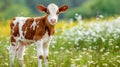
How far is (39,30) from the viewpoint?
8953 millimetres

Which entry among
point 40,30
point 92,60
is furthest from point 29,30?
point 92,60

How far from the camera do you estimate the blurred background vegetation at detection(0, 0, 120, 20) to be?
40.6 meters

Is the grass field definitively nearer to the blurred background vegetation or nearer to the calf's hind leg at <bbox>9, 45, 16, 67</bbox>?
the calf's hind leg at <bbox>9, 45, 16, 67</bbox>

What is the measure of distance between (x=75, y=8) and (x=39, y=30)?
4854 cm

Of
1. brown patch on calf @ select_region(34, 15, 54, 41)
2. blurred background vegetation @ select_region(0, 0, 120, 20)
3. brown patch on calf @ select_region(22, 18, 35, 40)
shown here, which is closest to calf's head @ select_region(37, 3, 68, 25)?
brown patch on calf @ select_region(34, 15, 54, 41)

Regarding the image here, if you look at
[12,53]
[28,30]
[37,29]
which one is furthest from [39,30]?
[12,53]

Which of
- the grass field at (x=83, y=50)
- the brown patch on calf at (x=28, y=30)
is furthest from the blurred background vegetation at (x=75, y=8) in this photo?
the brown patch on calf at (x=28, y=30)

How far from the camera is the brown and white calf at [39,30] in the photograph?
881cm

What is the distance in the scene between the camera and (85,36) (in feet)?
41.9

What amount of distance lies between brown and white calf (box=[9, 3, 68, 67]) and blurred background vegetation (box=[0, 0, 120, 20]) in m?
22.9

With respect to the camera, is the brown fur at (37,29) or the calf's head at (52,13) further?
the brown fur at (37,29)

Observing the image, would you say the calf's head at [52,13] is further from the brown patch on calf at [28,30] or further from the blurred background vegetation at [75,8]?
the blurred background vegetation at [75,8]

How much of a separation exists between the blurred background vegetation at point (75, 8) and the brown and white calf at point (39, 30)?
22903 mm

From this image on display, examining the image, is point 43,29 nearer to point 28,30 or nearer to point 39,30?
point 39,30
